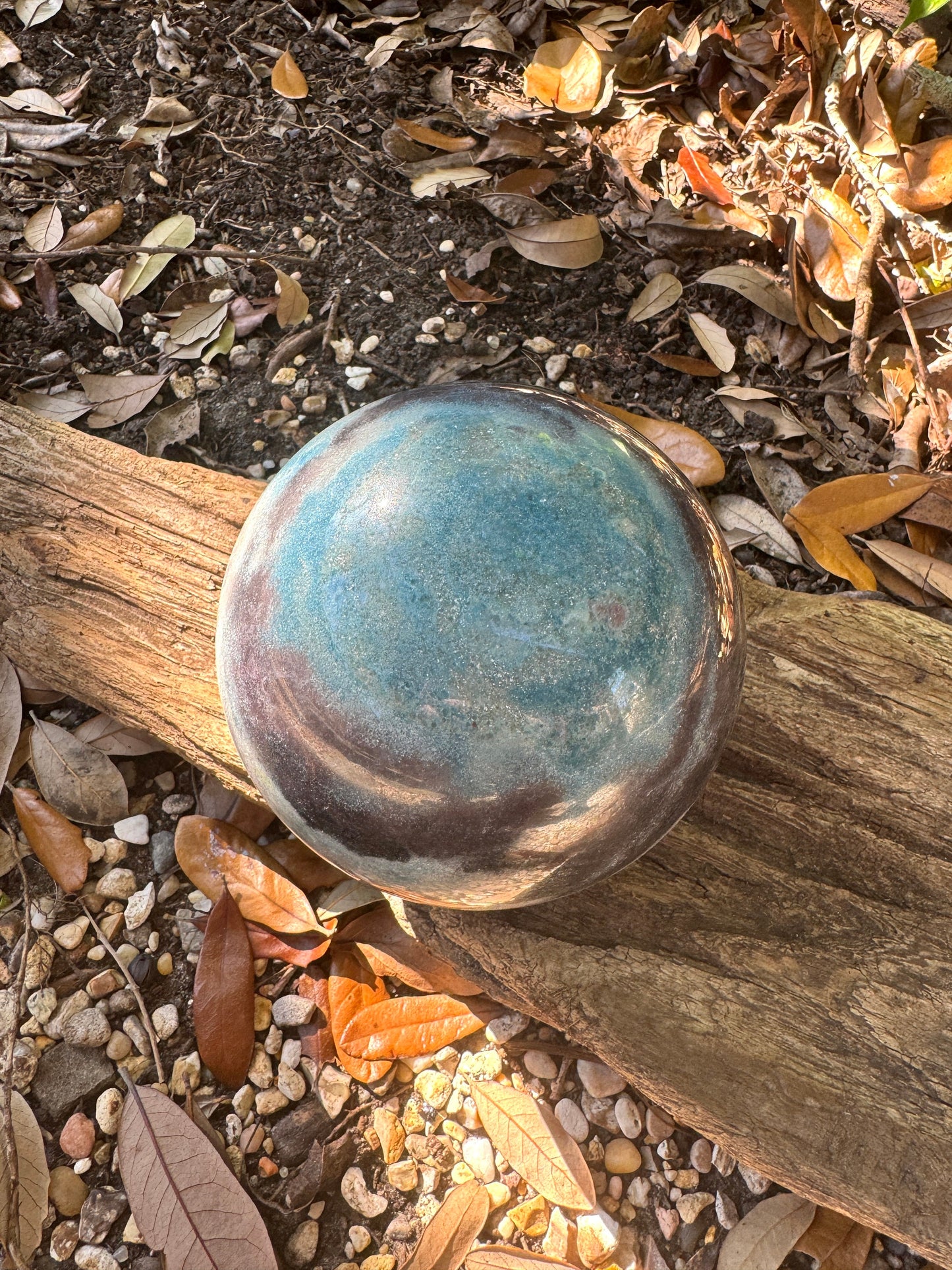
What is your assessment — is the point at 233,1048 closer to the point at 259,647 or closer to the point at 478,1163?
the point at 478,1163

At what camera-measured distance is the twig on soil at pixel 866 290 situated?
7.45 ft

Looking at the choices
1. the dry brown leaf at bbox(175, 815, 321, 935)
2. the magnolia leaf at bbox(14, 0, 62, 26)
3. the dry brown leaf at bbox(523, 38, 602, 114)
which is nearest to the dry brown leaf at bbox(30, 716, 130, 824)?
the dry brown leaf at bbox(175, 815, 321, 935)

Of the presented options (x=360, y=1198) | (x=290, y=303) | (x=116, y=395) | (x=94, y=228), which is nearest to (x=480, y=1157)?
(x=360, y=1198)

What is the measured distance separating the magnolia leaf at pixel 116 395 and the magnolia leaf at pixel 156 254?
0.97ft

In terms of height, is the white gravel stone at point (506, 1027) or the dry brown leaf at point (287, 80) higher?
the dry brown leaf at point (287, 80)

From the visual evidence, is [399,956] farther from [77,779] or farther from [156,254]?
[156,254]

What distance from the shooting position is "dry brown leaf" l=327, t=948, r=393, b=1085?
5.74ft

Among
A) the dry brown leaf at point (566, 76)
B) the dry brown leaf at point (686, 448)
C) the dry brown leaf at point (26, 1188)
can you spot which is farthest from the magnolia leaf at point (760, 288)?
the dry brown leaf at point (26, 1188)

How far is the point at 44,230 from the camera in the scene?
261 centimetres

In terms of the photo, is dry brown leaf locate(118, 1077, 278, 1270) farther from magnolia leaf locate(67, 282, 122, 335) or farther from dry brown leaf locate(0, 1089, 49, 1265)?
magnolia leaf locate(67, 282, 122, 335)

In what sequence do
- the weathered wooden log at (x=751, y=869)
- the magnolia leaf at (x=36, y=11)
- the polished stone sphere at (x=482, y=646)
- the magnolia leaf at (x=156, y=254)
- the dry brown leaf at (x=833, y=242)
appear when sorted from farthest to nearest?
the magnolia leaf at (x=36, y=11)
the magnolia leaf at (x=156, y=254)
the dry brown leaf at (x=833, y=242)
the weathered wooden log at (x=751, y=869)
the polished stone sphere at (x=482, y=646)

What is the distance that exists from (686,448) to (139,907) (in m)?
1.51

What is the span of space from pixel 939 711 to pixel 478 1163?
1.10 metres

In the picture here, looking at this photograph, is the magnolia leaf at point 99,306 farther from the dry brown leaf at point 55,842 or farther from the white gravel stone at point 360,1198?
the white gravel stone at point 360,1198
